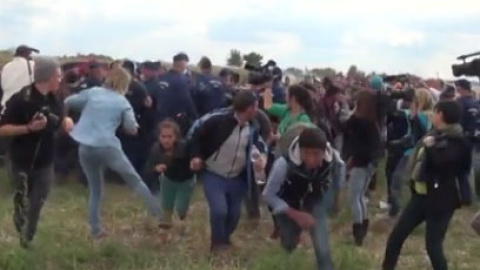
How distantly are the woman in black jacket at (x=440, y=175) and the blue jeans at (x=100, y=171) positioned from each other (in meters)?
2.75

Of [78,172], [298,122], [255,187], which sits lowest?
[78,172]

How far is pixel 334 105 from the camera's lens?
13438 millimetres

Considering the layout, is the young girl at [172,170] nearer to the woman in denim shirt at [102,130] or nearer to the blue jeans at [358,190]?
the woman in denim shirt at [102,130]

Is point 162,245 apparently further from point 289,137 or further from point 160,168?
point 289,137

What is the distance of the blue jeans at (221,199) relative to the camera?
9.96m

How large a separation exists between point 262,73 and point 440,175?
4.73 metres

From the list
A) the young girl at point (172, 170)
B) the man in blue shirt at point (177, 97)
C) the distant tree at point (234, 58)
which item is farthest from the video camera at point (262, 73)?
the distant tree at point (234, 58)

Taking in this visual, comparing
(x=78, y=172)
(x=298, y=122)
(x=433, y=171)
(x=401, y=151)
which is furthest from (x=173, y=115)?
(x=433, y=171)

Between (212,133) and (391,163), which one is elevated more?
(212,133)

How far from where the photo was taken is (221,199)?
32.7 ft

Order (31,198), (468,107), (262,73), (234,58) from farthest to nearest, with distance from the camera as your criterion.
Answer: (234,58)
(468,107)
(262,73)
(31,198)

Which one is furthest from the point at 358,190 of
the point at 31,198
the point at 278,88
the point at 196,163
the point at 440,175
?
the point at 31,198

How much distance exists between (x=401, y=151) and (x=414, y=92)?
0.72m

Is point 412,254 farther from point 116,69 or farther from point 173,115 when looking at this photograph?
point 173,115
